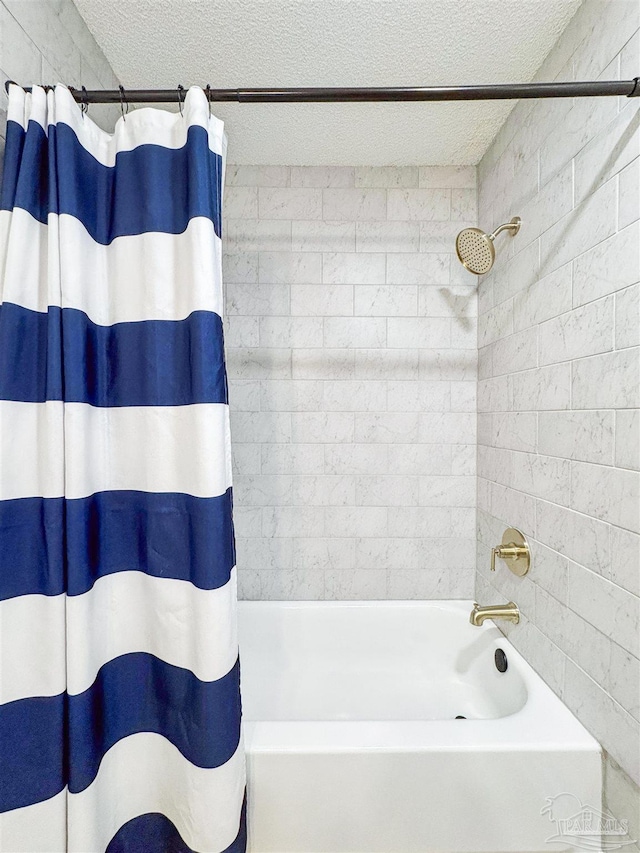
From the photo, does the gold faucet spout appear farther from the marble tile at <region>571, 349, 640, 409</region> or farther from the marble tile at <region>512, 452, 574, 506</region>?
the marble tile at <region>571, 349, 640, 409</region>

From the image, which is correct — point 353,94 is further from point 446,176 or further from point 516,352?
point 446,176

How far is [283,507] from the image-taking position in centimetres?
192

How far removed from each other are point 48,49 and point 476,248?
4.45 ft

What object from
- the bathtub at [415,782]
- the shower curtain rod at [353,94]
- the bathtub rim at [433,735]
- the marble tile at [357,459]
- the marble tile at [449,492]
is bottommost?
the bathtub at [415,782]

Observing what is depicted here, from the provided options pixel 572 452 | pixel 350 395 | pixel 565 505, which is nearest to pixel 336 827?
pixel 565 505

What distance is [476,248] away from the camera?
149 cm

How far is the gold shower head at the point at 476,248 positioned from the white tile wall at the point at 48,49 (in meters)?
1.24

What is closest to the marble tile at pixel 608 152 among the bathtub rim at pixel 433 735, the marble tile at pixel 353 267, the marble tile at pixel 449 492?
the marble tile at pixel 353 267

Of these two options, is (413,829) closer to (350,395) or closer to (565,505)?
(565,505)

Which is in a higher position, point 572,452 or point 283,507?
point 572,452

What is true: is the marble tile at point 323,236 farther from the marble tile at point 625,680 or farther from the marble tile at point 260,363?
the marble tile at point 625,680

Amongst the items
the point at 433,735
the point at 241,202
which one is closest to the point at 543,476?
the point at 433,735

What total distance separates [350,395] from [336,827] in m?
1.43

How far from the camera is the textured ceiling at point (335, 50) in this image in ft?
→ 3.88
